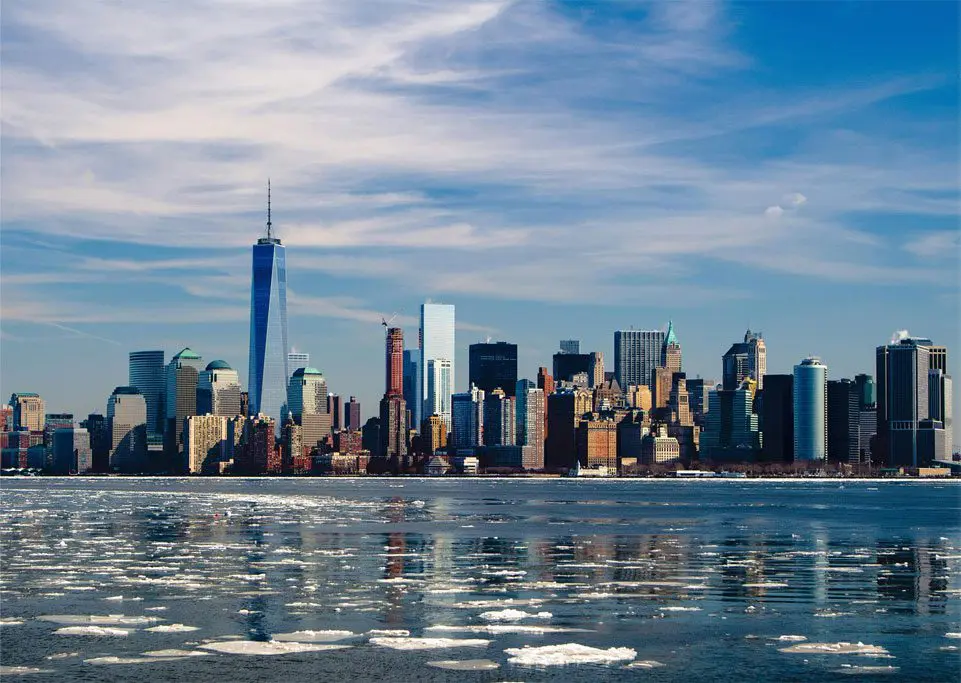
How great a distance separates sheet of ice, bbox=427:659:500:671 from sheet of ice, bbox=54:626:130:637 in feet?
34.9

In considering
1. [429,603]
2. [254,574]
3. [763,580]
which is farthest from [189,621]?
[763,580]

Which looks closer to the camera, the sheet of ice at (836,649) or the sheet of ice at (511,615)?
the sheet of ice at (836,649)

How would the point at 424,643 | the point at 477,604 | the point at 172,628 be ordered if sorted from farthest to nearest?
1. the point at 477,604
2. the point at 172,628
3. the point at 424,643

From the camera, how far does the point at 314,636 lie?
38.4m

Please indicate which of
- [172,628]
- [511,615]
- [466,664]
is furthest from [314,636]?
[511,615]

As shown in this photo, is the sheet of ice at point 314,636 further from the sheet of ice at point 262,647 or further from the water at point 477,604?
the sheet of ice at point 262,647

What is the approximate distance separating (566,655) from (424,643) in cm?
440

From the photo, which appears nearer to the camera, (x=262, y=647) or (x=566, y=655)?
(x=566, y=655)

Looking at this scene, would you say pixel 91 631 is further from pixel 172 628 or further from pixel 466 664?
pixel 466 664

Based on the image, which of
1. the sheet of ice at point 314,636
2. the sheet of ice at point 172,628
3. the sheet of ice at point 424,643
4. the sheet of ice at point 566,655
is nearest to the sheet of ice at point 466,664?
the sheet of ice at point 566,655

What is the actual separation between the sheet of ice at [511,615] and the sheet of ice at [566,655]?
17.0ft

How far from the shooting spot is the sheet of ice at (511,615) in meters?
41.9

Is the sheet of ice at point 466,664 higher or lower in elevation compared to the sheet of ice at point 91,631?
higher

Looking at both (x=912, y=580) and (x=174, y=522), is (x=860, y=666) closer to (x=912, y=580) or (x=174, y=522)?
(x=912, y=580)
